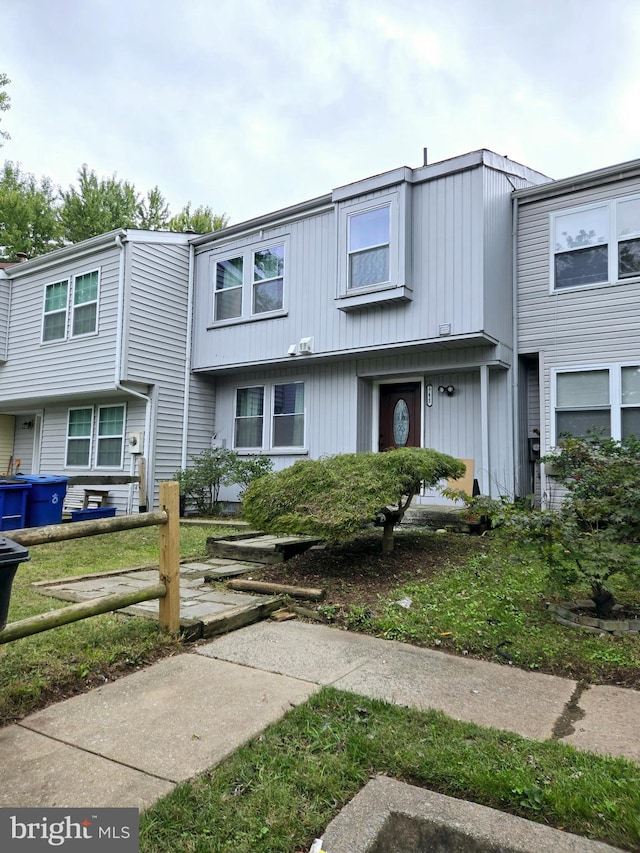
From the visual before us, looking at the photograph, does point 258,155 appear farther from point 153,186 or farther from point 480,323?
point 480,323

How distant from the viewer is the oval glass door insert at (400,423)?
10.4 m

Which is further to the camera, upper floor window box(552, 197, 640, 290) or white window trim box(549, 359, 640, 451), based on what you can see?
upper floor window box(552, 197, 640, 290)

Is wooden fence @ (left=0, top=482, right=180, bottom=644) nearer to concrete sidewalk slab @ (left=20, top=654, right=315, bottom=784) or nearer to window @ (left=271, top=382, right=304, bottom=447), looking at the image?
concrete sidewalk slab @ (left=20, top=654, right=315, bottom=784)

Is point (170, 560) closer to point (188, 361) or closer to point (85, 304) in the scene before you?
point (188, 361)

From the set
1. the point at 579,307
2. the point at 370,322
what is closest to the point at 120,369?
the point at 370,322

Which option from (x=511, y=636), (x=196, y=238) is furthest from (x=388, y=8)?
(x=511, y=636)

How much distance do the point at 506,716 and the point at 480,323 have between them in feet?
22.2

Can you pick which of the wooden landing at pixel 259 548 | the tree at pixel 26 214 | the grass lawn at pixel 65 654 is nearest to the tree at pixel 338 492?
the wooden landing at pixel 259 548

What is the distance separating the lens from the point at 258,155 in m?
26.0

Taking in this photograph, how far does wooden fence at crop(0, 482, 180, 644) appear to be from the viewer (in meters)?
2.72

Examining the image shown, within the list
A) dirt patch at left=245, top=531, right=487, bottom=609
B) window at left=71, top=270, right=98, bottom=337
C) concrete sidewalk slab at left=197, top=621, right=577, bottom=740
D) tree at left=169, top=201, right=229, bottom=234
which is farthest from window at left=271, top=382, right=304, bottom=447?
tree at left=169, top=201, right=229, bottom=234

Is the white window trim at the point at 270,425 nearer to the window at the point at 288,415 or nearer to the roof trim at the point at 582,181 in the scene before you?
the window at the point at 288,415

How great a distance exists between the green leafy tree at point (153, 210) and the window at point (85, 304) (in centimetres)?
1848

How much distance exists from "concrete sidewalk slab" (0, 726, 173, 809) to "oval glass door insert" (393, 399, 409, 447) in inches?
336
